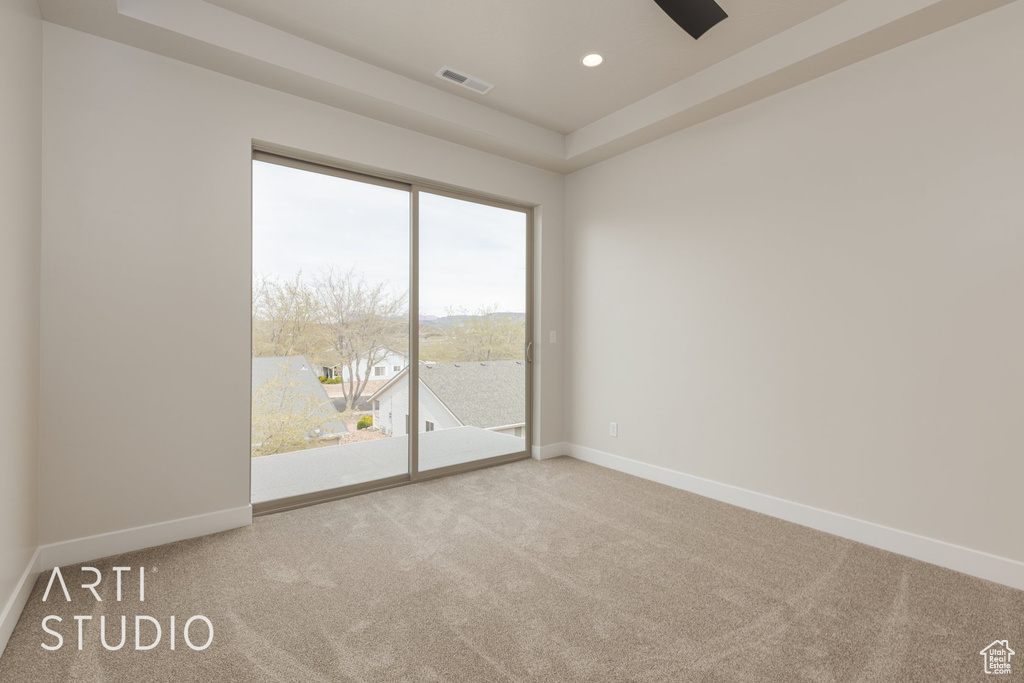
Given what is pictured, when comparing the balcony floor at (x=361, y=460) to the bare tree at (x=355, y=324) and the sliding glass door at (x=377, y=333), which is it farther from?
the bare tree at (x=355, y=324)

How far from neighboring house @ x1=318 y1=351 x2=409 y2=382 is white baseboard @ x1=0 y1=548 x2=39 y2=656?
5.37ft

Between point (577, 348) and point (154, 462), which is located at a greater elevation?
point (577, 348)

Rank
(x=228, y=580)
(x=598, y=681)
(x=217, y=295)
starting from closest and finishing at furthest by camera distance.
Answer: (x=598, y=681) → (x=228, y=580) → (x=217, y=295)

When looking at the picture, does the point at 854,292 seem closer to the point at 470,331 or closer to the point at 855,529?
the point at 855,529

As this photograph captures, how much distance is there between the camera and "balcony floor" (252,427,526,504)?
3148 millimetres

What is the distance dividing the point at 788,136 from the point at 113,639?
Answer: 14.0ft

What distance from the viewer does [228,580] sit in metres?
2.25

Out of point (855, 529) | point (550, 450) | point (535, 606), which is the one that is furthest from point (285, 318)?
point (855, 529)

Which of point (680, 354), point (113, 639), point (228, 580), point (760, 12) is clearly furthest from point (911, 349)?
point (113, 639)

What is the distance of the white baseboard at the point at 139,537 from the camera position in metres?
2.37

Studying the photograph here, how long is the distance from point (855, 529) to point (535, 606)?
1994 mm

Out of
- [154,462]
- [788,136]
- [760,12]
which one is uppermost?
[760,12]

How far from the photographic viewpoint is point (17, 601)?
193cm

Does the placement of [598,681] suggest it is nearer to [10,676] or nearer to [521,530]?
[521,530]
